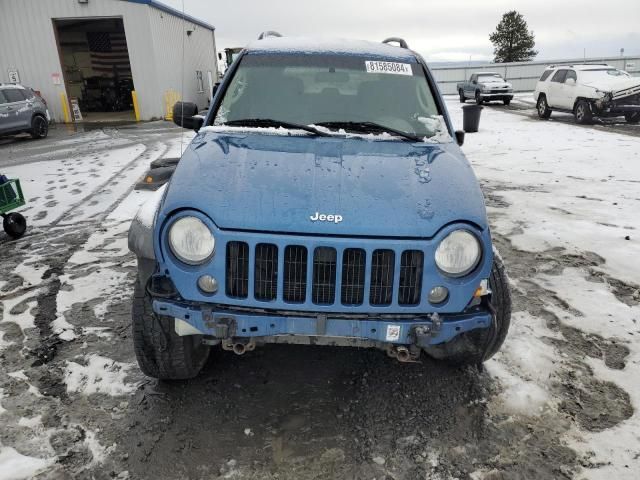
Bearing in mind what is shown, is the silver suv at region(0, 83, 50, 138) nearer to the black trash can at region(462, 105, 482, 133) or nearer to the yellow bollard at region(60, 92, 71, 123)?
the yellow bollard at region(60, 92, 71, 123)

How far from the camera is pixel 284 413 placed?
2.79m

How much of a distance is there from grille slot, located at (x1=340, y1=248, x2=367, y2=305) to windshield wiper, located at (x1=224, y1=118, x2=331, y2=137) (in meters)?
1.16

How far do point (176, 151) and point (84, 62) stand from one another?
1845 centimetres

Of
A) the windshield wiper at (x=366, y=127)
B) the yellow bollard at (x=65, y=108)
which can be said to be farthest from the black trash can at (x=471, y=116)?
the yellow bollard at (x=65, y=108)

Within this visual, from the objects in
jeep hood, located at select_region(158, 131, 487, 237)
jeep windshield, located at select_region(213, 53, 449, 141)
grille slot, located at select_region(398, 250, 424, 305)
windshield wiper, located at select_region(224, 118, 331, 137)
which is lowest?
grille slot, located at select_region(398, 250, 424, 305)

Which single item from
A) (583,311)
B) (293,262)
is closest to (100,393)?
(293,262)

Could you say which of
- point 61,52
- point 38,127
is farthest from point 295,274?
point 61,52

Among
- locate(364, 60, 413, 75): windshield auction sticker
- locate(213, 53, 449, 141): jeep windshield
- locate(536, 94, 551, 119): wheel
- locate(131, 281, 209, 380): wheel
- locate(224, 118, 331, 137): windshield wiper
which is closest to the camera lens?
locate(131, 281, 209, 380): wheel

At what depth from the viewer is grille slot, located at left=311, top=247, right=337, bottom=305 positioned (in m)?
2.33

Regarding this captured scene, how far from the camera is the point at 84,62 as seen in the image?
2589 cm

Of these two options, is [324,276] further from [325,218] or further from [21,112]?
[21,112]

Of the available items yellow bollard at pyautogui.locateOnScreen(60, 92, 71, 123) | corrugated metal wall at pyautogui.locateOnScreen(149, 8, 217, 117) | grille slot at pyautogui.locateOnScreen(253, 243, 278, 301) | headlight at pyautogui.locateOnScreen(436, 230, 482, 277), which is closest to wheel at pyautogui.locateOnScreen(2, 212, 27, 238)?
grille slot at pyautogui.locateOnScreen(253, 243, 278, 301)

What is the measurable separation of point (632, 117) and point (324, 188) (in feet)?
55.9

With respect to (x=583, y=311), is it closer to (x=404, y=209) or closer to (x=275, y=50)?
(x=404, y=209)
